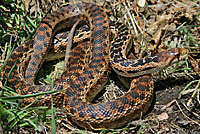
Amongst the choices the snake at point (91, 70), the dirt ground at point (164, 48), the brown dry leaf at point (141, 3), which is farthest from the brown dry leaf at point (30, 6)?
the brown dry leaf at point (141, 3)

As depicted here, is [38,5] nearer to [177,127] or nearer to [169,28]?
[169,28]

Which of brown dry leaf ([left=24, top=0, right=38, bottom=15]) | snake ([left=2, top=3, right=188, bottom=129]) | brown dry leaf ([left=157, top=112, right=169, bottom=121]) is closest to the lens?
snake ([left=2, top=3, right=188, bottom=129])

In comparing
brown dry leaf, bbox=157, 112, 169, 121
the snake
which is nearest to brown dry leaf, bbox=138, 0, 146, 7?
the snake

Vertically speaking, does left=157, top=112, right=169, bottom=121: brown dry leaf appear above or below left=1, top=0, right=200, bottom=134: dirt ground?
below

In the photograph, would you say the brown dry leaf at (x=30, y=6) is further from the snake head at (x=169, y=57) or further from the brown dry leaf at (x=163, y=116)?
the brown dry leaf at (x=163, y=116)

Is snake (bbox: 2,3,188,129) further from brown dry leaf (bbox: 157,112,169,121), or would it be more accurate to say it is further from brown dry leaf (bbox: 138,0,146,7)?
brown dry leaf (bbox: 138,0,146,7)

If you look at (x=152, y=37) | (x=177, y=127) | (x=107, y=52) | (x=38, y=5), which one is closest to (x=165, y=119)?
(x=177, y=127)

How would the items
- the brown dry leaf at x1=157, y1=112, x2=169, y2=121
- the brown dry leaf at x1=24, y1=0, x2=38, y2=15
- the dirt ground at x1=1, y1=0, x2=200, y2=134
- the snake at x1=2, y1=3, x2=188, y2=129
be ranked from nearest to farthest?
Result: 1. the snake at x1=2, y1=3, x2=188, y2=129
2. the dirt ground at x1=1, y1=0, x2=200, y2=134
3. the brown dry leaf at x1=157, y1=112, x2=169, y2=121
4. the brown dry leaf at x1=24, y1=0, x2=38, y2=15

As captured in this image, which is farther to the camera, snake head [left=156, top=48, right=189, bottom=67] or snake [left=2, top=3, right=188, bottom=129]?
snake head [left=156, top=48, right=189, bottom=67]

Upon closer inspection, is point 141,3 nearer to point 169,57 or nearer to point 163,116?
point 169,57
